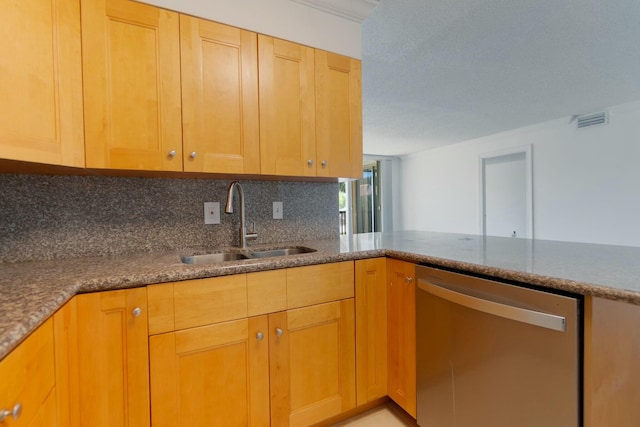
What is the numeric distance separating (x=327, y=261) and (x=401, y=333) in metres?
0.57

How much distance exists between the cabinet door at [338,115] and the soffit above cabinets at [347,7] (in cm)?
25

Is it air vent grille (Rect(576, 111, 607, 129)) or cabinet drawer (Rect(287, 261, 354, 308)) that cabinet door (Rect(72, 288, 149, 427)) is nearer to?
cabinet drawer (Rect(287, 261, 354, 308))

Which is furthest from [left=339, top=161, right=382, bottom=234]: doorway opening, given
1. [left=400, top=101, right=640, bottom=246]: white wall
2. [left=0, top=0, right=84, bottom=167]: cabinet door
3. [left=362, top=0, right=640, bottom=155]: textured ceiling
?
[left=0, top=0, right=84, bottom=167]: cabinet door

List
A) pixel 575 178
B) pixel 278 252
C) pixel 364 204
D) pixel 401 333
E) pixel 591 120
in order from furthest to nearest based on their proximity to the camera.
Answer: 1. pixel 364 204
2. pixel 575 178
3. pixel 591 120
4. pixel 278 252
5. pixel 401 333

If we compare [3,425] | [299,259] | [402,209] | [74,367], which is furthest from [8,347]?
[402,209]

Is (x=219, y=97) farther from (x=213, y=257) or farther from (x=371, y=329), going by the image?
(x=371, y=329)

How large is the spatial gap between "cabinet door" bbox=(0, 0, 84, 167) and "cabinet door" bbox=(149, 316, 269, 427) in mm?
835

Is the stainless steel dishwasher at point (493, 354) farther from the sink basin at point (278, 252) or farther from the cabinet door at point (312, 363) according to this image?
the sink basin at point (278, 252)

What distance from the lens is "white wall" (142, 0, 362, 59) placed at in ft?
4.80

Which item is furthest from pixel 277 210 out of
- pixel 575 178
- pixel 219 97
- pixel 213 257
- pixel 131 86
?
pixel 575 178

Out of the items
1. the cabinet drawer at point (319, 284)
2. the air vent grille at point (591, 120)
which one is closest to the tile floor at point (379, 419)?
the cabinet drawer at point (319, 284)

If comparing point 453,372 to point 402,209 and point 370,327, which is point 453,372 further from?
point 402,209

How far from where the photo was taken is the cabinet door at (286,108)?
1620mm

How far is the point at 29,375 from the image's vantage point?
71cm
